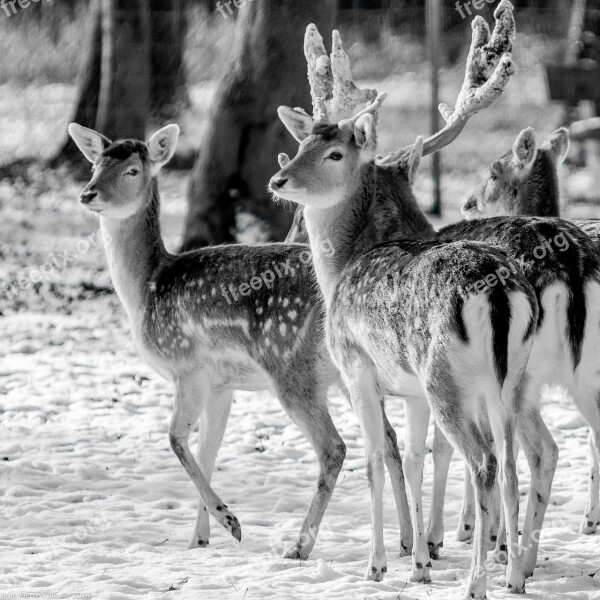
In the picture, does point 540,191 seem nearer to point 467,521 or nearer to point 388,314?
point 467,521

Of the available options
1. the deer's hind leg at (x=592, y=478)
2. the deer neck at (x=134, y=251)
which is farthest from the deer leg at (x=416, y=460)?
the deer neck at (x=134, y=251)

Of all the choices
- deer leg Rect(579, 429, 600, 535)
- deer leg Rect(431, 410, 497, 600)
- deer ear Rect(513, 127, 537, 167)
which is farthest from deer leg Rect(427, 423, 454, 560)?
deer ear Rect(513, 127, 537, 167)

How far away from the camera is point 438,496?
198 inches

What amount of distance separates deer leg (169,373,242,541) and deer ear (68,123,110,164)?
4.63ft

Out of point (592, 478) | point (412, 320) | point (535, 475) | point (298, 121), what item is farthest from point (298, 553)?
point (298, 121)

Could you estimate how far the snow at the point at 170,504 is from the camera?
445cm

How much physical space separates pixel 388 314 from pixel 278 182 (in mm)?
947

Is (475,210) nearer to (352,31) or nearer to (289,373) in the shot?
(289,373)

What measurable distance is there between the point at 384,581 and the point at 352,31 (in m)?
13.6

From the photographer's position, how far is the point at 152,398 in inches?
323

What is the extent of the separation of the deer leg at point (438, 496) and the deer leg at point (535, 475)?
45cm

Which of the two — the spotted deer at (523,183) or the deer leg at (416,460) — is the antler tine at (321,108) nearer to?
the spotted deer at (523,183)

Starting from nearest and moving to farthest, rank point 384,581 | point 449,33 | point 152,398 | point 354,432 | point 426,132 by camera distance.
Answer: point 384,581
point 354,432
point 152,398
point 426,132
point 449,33

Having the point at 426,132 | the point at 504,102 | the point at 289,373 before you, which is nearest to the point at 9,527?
the point at 289,373
